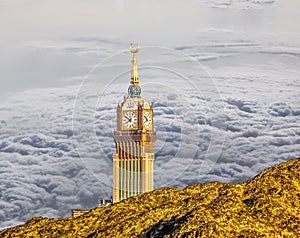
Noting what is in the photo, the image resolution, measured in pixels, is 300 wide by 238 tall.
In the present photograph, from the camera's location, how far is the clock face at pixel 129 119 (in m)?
148

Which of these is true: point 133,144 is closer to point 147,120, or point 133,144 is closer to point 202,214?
point 147,120

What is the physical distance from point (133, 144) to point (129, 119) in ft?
34.8

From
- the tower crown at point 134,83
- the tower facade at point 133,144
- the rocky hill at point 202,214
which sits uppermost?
the rocky hill at point 202,214

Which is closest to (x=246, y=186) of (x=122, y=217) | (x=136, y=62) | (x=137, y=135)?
(x=122, y=217)

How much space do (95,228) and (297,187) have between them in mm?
2567

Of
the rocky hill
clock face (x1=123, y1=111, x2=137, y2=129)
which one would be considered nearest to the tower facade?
A: clock face (x1=123, y1=111, x2=137, y2=129)

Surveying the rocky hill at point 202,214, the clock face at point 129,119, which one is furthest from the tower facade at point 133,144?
the rocky hill at point 202,214

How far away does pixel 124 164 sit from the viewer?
162875 mm

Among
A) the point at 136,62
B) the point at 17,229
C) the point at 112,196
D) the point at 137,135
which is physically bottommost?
the point at 112,196

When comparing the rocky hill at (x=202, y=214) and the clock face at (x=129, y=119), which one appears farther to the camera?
the clock face at (x=129, y=119)

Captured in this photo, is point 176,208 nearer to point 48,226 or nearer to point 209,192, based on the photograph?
point 209,192

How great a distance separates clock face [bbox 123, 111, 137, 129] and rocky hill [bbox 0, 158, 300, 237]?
13412cm

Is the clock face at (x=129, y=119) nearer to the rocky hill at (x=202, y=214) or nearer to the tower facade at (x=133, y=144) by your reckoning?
the tower facade at (x=133, y=144)

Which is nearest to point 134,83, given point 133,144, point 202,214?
point 133,144
